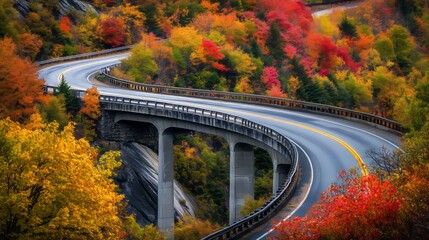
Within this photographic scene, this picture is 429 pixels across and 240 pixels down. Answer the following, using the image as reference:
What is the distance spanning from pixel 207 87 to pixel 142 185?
98.1 ft

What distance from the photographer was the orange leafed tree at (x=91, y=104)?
69.3 m

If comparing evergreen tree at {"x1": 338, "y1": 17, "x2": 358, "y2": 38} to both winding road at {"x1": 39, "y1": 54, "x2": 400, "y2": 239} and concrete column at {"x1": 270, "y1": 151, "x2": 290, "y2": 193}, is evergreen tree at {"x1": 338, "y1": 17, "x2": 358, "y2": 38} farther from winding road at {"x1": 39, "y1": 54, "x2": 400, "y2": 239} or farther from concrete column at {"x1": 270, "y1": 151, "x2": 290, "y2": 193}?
concrete column at {"x1": 270, "y1": 151, "x2": 290, "y2": 193}

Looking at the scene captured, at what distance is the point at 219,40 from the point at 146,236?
196 ft

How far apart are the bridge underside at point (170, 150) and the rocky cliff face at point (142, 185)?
149cm

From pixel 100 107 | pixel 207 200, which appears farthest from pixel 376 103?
pixel 100 107

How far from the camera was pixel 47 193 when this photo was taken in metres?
34.4

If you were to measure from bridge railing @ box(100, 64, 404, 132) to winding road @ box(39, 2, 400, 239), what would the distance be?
1058mm

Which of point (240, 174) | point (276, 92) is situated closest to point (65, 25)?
point (276, 92)

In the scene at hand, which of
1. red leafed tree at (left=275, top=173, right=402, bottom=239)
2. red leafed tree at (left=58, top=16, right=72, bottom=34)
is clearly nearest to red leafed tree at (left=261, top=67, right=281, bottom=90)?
red leafed tree at (left=58, top=16, right=72, bottom=34)

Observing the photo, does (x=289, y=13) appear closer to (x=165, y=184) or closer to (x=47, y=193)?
(x=165, y=184)

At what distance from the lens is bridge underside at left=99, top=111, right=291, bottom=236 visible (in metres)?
58.1

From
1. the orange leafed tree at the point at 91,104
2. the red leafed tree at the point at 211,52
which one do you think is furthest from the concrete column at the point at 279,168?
the red leafed tree at the point at 211,52

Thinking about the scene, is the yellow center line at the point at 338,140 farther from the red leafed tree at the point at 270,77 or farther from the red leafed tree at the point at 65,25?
the red leafed tree at the point at 65,25

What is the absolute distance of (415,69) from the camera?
125562 mm
